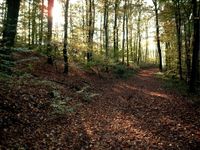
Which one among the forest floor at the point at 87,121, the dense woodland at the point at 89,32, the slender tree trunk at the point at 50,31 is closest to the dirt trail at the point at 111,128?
the forest floor at the point at 87,121

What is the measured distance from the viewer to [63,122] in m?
10.2

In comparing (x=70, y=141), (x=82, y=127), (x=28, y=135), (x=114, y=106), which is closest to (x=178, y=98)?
(x=114, y=106)

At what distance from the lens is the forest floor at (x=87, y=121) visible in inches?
330

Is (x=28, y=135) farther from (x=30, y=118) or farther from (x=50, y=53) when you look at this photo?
(x=50, y=53)

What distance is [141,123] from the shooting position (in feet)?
35.8

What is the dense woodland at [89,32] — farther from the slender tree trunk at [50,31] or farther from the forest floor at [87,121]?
the forest floor at [87,121]

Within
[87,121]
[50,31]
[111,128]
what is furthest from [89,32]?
[111,128]

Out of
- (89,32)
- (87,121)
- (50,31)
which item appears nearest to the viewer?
(87,121)

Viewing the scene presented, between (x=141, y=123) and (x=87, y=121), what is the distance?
2282 millimetres

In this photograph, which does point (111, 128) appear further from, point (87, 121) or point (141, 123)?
point (141, 123)

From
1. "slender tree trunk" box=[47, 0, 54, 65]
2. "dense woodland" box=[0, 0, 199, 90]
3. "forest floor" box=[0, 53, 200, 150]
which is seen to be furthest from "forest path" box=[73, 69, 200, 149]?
"slender tree trunk" box=[47, 0, 54, 65]

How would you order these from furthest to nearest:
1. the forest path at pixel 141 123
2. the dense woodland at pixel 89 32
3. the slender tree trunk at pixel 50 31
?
the slender tree trunk at pixel 50 31 → the dense woodland at pixel 89 32 → the forest path at pixel 141 123

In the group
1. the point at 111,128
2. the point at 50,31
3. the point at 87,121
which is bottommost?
the point at 111,128

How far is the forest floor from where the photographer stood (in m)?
8.38
